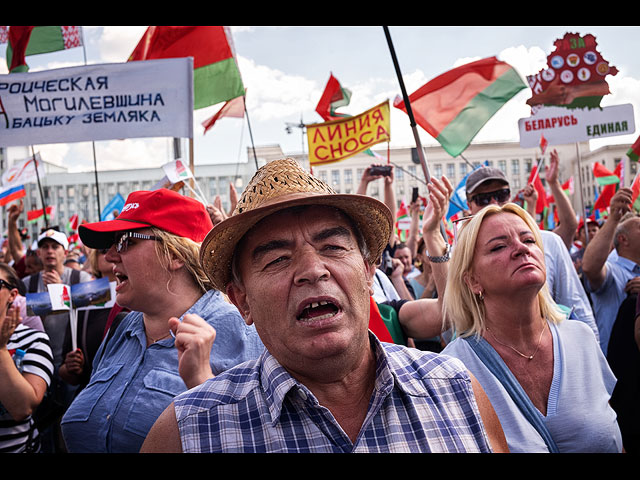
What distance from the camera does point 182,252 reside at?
2.50 metres

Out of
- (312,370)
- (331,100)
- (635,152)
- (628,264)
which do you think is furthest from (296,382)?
(331,100)

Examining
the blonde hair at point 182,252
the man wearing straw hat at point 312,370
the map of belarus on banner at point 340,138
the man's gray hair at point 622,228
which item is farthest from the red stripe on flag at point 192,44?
the man wearing straw hat at point 312,370

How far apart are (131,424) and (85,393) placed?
36 centimetres

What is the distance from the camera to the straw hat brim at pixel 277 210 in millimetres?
1584

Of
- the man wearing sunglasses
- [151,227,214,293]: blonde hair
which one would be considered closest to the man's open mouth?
[151,227,214,293]: blonde hair

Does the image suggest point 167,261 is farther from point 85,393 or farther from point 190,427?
point 190,427

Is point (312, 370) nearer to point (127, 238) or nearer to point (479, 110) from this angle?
point (127, 238)

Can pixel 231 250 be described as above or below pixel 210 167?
below

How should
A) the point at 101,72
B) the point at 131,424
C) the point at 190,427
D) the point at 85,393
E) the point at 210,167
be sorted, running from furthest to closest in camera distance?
1. the point at 210,167
2. the point at 101,72
3. the point at 85,393
4. the point at 131,424
5. the point at 190,427

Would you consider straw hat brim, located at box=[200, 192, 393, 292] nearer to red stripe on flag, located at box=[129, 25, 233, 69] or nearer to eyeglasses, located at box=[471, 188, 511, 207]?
eyeglasses, located at box=[471, 188, 511, 207]

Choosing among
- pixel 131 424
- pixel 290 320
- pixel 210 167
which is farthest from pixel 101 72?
pixel 210 167

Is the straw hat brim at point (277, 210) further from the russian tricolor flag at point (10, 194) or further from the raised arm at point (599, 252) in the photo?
the russian tricolor flag at point (10, 194)

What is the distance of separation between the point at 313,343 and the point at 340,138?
19.6ft
